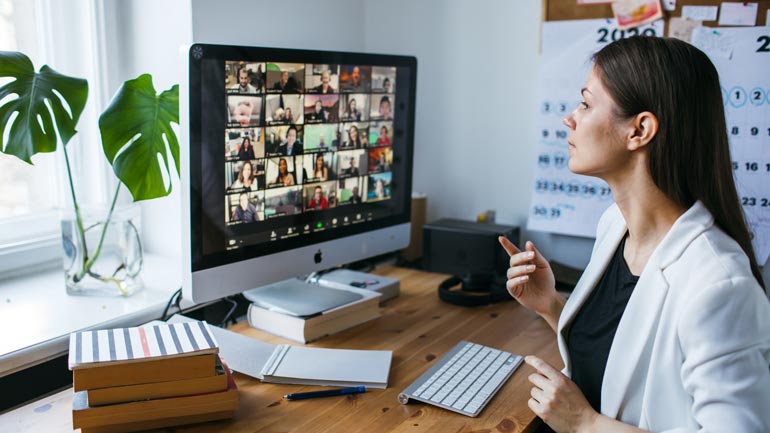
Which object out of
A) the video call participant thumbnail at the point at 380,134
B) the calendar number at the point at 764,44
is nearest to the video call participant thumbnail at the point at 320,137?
the video call participant thumbnail at the point at 380,134

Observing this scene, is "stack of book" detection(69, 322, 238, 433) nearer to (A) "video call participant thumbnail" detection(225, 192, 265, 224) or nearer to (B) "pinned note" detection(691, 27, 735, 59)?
(A) "video call participant thumbnail" detection(225, 192, 265, 224)

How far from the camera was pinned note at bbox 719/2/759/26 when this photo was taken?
5.72 feet

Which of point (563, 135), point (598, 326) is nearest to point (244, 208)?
point (598, 326)

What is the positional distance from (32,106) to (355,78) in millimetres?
698

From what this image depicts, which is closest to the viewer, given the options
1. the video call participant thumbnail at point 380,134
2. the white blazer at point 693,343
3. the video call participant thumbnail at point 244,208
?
the white blazer at point 693,343

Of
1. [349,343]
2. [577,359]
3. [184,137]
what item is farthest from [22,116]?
[577,359]

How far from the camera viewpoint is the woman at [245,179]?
4.73 feet

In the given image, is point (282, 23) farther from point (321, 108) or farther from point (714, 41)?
point (714, 41)

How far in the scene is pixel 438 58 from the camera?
88.4 inches

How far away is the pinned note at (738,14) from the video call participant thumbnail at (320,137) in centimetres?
102

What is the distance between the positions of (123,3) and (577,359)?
1395mm

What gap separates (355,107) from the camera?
5.55 feet

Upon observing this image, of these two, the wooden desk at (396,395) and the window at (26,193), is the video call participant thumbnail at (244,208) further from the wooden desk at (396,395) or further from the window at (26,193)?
the window at (26,193)

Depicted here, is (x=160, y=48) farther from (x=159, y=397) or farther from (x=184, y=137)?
(x=159, y=397)
